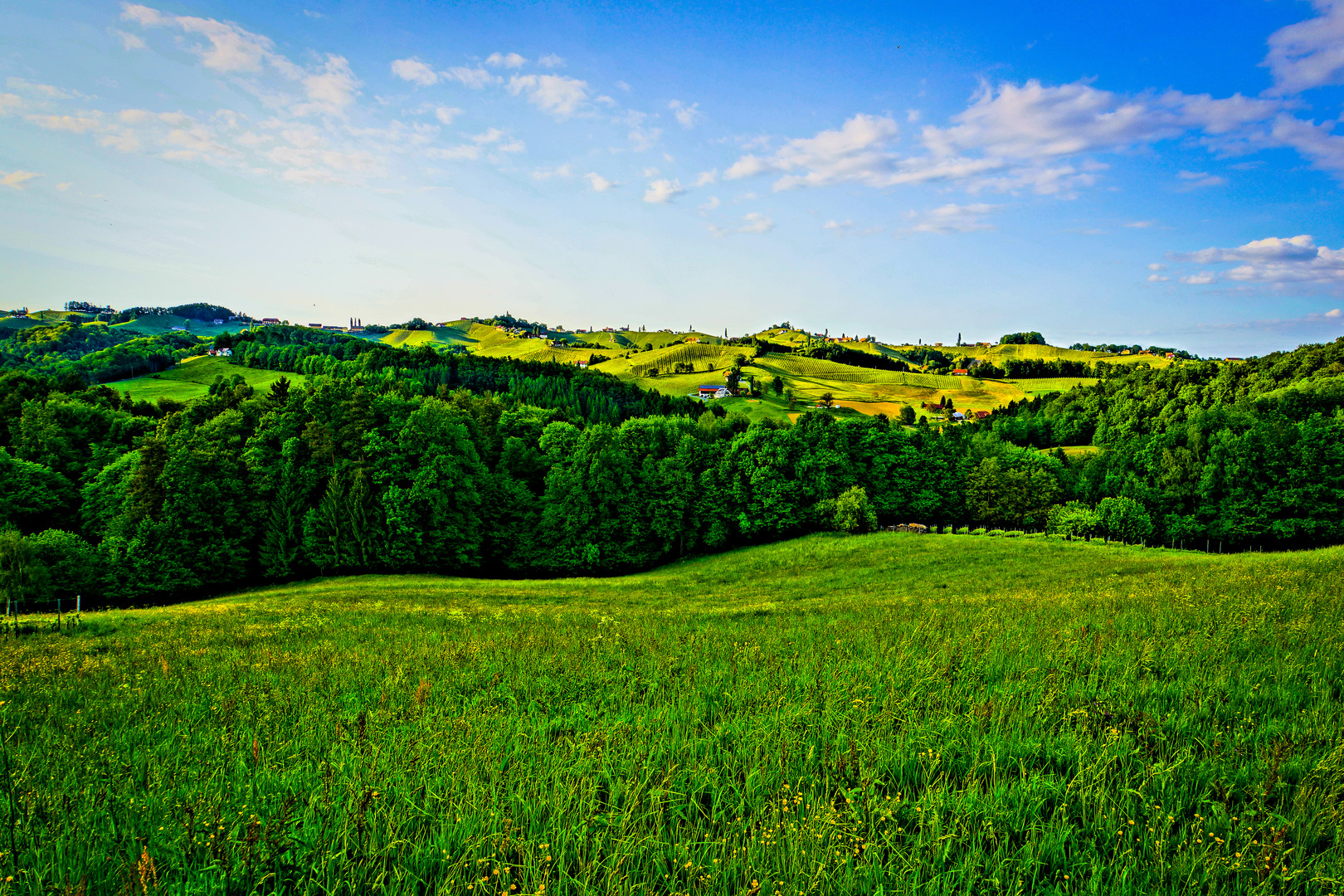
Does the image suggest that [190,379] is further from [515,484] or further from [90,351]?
[515,484]

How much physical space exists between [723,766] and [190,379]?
139408 mm

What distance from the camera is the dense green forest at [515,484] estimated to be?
1575 inches

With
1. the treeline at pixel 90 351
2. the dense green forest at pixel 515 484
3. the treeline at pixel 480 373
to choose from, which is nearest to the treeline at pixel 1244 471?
the dense green forest at pixel 515 484

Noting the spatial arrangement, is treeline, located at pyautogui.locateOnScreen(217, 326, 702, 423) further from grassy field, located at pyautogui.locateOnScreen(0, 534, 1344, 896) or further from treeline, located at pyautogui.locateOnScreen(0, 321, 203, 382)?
grassy field, located at pyautogui.locateOnScreen(0, 534, 1344, 896)

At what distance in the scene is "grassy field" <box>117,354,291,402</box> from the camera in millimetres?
96062

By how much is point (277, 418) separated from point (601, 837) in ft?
167

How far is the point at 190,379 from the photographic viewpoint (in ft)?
358

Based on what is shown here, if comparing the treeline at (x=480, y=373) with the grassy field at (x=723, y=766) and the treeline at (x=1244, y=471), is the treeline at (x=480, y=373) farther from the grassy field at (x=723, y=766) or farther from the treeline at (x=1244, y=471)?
the grassy field at (x=723, y=766)

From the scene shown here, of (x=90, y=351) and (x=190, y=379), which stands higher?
(x=90, y=351)

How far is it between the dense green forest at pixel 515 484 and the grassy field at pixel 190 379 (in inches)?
1274

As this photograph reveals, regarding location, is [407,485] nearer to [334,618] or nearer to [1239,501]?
[334,618]

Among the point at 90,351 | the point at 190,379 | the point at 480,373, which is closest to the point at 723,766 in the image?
the point at 480,373

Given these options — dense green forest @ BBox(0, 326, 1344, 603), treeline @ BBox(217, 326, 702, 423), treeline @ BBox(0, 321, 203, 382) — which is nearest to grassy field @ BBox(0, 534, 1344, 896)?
dense green forest @ BBox(0, 326, 1344, 603)

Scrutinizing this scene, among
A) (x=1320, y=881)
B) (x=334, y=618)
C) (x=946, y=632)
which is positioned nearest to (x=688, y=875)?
(x=1320, y=881)
